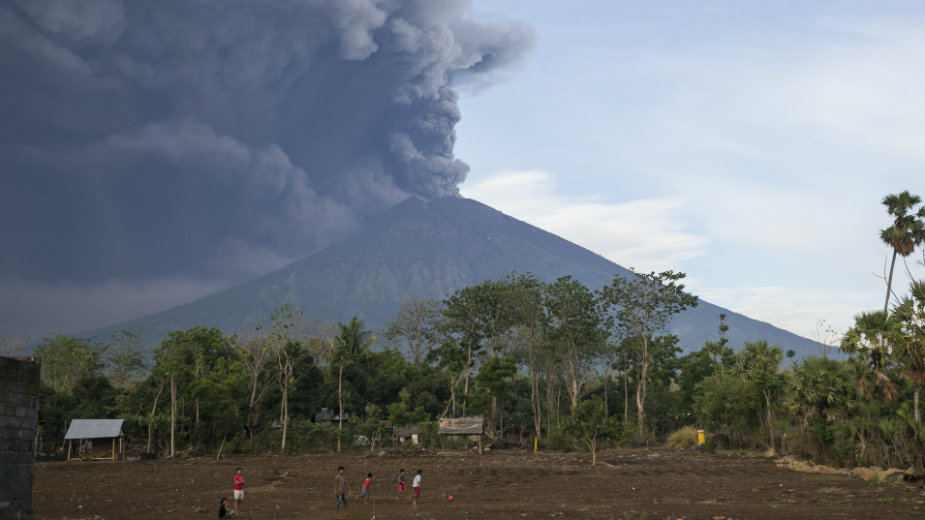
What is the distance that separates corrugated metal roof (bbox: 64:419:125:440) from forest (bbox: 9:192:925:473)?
1886 millimetres

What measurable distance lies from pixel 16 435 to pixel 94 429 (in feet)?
128

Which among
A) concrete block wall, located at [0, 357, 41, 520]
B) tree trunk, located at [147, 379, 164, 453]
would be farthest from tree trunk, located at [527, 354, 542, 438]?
concrete block wall, located at [0, 357, 41, 520]

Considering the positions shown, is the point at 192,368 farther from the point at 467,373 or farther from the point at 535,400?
the point at 535,400

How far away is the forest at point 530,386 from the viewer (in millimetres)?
33125

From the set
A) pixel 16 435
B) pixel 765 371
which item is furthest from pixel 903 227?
pixel 16 435

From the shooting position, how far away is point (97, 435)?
1925 inches

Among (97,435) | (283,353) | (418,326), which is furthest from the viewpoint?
(418,326)

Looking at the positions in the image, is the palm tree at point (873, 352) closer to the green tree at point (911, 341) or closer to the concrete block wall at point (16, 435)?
the green tree at point (911, 341)

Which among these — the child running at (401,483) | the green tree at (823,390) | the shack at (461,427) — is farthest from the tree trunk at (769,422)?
the child running at (401,483)

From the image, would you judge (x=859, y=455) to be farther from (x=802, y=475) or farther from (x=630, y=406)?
(x=630, y=406)

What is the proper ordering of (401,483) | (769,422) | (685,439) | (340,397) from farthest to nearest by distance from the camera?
(340,397) < (685,439) < (769,422) < (401,483)

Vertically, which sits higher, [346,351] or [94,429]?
[346,351]

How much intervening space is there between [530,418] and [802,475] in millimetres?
36919

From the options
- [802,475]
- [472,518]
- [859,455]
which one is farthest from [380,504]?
[859,455]
